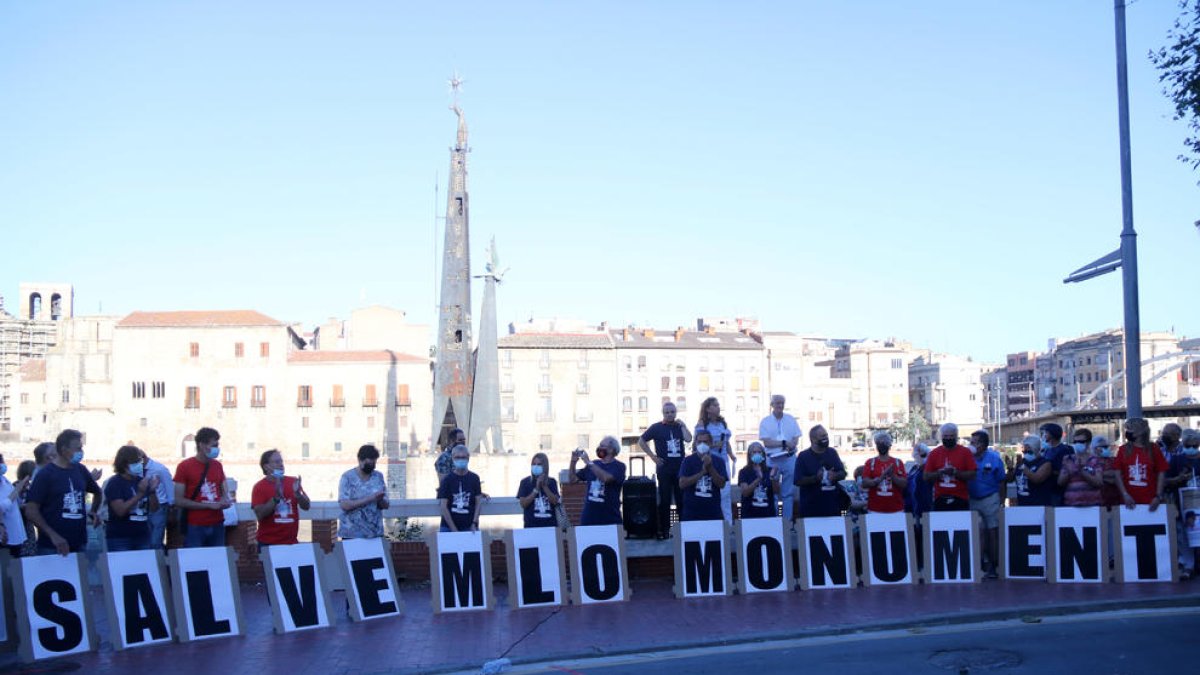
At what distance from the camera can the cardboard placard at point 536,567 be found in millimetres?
12562

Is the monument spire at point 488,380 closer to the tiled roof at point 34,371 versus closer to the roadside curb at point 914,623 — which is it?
the roadside curb at point 914,623

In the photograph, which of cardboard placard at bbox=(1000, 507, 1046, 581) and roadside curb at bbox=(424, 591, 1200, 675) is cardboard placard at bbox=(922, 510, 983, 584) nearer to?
cardboard placard at bbox=(1000, 507, 1046, 581)

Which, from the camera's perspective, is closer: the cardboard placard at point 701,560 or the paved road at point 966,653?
the paved road at point 966,653

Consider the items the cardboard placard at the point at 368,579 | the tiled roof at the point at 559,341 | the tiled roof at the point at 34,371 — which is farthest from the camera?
the tiled roof at the point at 34,371

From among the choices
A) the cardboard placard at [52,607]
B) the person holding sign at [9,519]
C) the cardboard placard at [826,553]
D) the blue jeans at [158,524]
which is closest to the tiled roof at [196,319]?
the blue jeans at [158,524]

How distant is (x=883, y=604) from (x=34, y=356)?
118m

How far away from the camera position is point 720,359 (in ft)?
297

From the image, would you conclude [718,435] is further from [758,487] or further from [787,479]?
[787,479]

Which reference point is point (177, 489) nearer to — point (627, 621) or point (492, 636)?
point (492, 636)

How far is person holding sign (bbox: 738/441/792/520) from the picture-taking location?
13680 mm

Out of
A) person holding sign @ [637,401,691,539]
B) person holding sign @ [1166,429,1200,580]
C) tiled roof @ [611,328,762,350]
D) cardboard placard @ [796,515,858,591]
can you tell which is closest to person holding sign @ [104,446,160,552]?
person holding sign @ [637,401,691,539]

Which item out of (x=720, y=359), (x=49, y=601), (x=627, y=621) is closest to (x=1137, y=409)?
(x=627, y=621)

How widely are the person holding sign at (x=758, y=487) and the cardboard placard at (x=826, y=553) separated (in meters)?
0.69

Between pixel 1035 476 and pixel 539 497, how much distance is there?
6.64 m
